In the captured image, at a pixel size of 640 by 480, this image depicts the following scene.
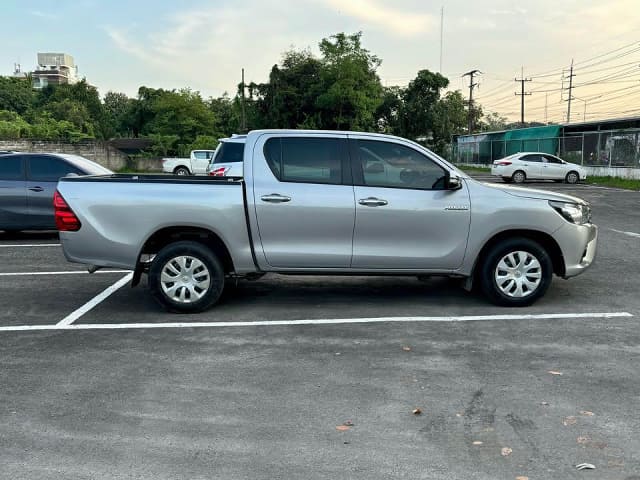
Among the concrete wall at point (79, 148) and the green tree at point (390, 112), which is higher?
the green tree at point (390, 112)

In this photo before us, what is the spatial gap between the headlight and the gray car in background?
8465mm

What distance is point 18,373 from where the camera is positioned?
4.90 meters

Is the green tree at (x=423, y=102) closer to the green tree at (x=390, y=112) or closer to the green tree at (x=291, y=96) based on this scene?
the green tree at (x=390, y=112)

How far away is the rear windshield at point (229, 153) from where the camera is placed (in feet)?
49.2

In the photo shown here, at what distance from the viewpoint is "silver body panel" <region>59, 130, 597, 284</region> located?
255 inches

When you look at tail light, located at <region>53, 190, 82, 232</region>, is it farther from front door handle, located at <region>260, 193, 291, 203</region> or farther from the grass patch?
the grass patch

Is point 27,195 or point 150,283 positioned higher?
point 27,195

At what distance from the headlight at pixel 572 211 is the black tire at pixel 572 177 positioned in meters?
25.2

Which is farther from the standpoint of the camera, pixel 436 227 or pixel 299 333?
pixel 436 227

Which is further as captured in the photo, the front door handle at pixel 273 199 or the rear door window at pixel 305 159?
the rear door window at pixel 305 159

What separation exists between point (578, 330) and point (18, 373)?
4.97 meters

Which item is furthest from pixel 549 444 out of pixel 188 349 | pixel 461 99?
pixel 461 99

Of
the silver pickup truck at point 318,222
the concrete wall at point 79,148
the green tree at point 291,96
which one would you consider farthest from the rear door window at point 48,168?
the green tree at point 291,96

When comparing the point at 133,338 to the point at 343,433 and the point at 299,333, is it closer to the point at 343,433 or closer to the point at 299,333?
the point at 299,333
